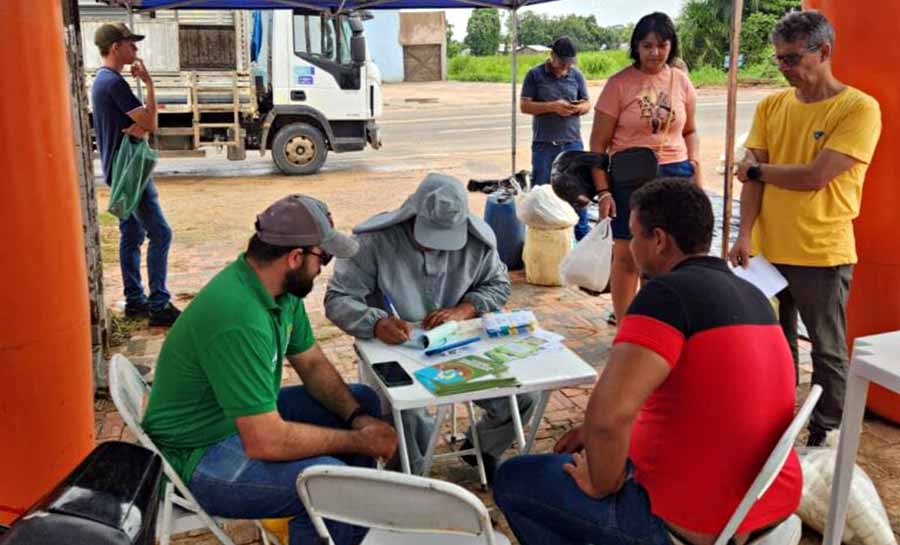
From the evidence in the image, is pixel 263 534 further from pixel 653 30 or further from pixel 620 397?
pixel 653 30

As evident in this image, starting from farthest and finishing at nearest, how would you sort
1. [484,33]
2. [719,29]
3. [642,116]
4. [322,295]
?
1. [484,33]
2. [719,29]
3. [322,295]
4. [642,116]

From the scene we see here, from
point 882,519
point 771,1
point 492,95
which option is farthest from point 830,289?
point 771,1

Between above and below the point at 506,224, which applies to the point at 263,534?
below

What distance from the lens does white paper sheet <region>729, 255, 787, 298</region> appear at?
3447 millimetres

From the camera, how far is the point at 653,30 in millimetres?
4141

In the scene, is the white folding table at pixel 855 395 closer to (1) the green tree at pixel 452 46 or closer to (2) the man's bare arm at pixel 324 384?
(2) the man's bare arm at pixel 324 384

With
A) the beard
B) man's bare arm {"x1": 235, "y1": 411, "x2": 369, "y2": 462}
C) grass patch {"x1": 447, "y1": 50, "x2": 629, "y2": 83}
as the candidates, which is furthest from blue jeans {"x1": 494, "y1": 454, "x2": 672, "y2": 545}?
grass patch {"x1": 447, "y1": 50, "x2": 629, "y2": 83}

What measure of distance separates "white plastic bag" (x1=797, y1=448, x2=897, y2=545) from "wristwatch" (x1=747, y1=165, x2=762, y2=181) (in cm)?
111

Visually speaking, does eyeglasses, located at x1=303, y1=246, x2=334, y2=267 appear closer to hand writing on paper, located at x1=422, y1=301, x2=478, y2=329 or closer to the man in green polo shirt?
the man in green polo shirt

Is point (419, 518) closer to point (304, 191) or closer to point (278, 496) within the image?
point (278, 496)

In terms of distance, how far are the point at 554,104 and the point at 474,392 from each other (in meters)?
4.69

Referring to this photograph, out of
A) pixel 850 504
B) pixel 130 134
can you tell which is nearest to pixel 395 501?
pixel 850 504

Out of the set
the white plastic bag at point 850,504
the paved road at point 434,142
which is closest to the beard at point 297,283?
the white plastic bag at point 850,504

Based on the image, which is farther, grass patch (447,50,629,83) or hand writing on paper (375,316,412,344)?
grass patch (447,50,629,83)
